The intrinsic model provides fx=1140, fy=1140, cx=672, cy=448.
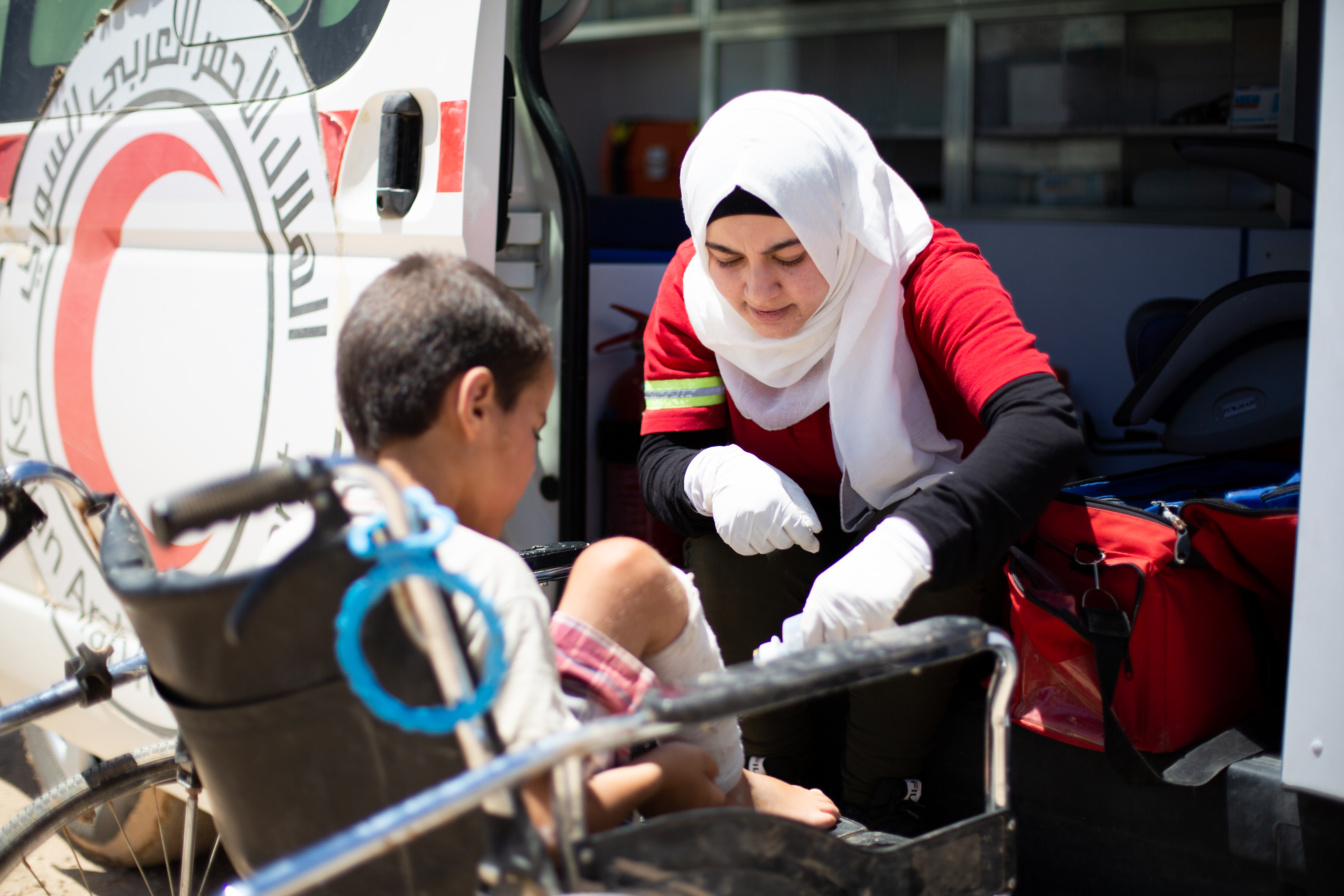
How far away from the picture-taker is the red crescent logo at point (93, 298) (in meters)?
2.17

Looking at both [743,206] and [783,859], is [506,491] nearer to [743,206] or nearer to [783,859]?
[783,859]

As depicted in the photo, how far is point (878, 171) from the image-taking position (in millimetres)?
1812

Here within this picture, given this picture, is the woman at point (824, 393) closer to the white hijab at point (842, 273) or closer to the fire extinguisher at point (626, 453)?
the white hijab at point (842, 273)

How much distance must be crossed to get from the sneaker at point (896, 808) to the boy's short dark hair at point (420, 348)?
3.35ft

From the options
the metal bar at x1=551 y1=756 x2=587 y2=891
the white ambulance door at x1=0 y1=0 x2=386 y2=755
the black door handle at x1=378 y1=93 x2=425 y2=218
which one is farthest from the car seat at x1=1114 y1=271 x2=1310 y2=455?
the metal bar at x1=551 y1=756 x2=587 y2=891

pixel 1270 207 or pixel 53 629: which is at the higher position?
pixel 1270 207

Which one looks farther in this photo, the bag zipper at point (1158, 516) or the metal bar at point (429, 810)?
the bag zipper at point (1158, 516)

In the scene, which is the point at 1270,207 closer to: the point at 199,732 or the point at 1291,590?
the point at 1291,590

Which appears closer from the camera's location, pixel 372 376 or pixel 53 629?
pixel 372 376

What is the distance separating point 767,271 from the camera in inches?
69.5

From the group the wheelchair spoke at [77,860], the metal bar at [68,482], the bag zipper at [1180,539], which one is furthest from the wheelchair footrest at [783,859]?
the wheelchair spoke at [77,860]

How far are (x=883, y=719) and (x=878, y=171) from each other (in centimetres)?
87

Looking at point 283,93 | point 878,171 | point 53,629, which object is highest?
point 283,93

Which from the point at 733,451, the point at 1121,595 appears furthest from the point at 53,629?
the point at 1121,595
